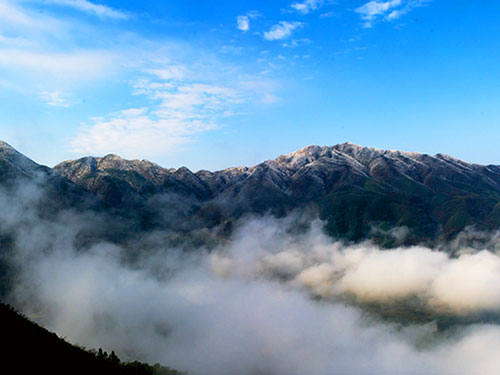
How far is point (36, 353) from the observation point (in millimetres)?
66125

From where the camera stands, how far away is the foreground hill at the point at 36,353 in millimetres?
61312

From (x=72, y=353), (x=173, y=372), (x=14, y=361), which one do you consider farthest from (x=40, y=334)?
(x=173, y=372)

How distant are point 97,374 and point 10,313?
24.7 meters

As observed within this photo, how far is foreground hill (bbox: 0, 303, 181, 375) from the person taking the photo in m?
61.3

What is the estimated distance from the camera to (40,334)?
7462 cm

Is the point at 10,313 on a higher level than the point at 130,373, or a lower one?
higher

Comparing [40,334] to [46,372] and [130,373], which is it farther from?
[130,373]

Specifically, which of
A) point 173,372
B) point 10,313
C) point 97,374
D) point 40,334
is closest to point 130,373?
point 97,374

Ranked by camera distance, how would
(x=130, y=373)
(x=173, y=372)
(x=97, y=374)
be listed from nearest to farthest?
(x=97, y=374), (x=130, y=373), (x=173, y=372)

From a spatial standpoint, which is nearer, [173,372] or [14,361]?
[14,361]

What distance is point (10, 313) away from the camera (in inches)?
3022

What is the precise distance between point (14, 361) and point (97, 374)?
57.9 ft

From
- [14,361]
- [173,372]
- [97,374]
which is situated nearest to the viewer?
[14,361]

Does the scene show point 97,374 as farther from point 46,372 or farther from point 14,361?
point 14,361
